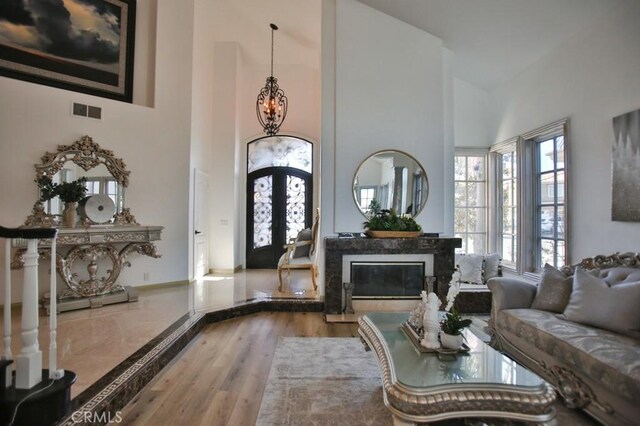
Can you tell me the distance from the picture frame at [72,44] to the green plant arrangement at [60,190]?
135 cm

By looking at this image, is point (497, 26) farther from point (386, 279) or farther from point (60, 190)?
point (60, 190)

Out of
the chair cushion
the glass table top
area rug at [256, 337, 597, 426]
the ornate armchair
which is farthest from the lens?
the ornate armchair

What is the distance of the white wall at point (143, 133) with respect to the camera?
162 inches

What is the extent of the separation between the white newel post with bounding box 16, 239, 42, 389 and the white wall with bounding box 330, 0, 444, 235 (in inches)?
126

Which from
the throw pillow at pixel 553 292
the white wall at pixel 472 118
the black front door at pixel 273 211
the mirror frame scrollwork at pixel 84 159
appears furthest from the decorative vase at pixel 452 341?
the black front door at pixel 273 211

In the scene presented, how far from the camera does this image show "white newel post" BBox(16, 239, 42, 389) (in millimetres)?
1702

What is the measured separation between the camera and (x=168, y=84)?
5.21 metres

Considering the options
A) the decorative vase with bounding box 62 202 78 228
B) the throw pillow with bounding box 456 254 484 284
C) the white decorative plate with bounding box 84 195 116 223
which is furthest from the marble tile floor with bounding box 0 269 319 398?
the throw pillow with bounding box 456 254 484 284

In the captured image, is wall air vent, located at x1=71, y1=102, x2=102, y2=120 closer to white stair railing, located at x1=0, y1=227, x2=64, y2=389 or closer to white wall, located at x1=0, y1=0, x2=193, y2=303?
white wall, located at x1=0, y1=0, x2=193, y2=303

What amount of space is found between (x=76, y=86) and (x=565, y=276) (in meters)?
6.30

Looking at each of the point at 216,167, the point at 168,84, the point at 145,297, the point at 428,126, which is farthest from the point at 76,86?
the point at 428,126

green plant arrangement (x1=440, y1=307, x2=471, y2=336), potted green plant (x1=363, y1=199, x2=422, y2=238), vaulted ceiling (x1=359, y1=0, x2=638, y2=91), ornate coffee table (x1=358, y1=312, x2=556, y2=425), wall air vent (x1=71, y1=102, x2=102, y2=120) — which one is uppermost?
vaulted ceiling (x1=359, y1=0, x2=638, y2=91)

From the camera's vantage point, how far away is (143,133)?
4.98 metres

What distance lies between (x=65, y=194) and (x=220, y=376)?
10.7 ft
